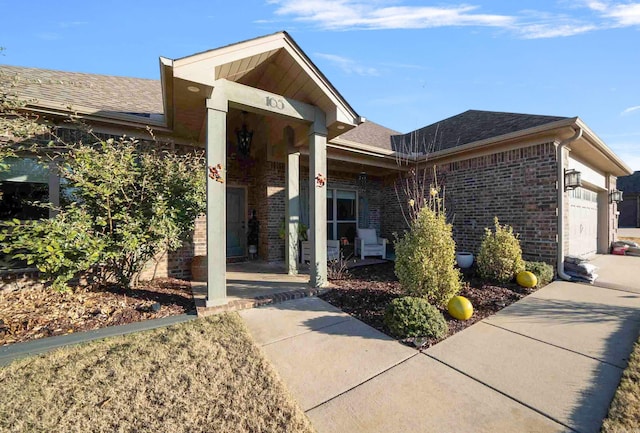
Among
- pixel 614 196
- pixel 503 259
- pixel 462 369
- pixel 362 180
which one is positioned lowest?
pixel 462 369

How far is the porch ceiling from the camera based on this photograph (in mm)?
3367

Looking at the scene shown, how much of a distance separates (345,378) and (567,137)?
21.6 feet

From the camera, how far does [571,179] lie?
547 centimetres

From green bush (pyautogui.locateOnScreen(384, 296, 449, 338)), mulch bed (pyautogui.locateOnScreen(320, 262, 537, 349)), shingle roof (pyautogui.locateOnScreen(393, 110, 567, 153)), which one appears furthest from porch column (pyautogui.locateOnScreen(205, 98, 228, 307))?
shingle roof (pyautogui.locateOnScreen(393, 110, 567, 153))

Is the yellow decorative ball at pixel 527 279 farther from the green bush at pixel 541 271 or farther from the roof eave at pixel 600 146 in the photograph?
the roof eave at pixel 600 146

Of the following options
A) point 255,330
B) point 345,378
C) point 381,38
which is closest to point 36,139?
point 255,330

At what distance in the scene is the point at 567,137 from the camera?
17.7 ft

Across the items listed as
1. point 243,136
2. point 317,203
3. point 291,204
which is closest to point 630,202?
point 291,204

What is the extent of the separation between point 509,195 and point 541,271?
1.91 m

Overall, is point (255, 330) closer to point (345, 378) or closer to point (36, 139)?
point (345, 378)

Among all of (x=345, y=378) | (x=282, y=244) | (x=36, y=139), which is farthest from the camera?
(x=282, y=244)

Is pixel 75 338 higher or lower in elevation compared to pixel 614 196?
lower

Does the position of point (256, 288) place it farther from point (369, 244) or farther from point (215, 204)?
point (369, 244)

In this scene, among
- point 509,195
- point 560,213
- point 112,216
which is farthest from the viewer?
point 509,195
